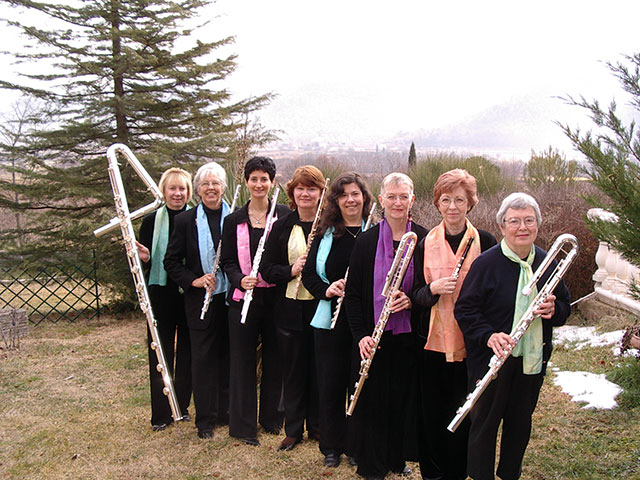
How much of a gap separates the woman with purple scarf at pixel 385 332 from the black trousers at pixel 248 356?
937mm

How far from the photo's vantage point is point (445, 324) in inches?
124

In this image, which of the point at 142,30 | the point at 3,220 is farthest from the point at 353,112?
the point at 142,30

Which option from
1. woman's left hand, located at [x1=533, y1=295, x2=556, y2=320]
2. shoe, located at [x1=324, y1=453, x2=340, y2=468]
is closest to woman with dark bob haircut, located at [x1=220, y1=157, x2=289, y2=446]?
shoe, located at [x1=324, y1=453, x2=340, y2=468]

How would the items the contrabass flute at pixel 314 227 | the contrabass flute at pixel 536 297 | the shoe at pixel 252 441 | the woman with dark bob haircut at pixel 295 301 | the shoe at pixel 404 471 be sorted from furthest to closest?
the shoe at pixel 252 441
the woman with dark bob haircut at pixel 295 301
the contrabass flute at pixel 314 227
the shoe at pixel 404 471
the contrabass flute at pixel 536 297

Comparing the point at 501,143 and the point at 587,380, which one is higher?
the point at 501,143

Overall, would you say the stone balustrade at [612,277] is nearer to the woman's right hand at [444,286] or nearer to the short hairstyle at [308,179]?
the short hairstyle at [308,179]

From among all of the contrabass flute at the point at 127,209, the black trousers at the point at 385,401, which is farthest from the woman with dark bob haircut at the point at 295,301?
the contrabass flute at the point at 127,209

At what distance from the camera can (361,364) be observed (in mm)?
3393

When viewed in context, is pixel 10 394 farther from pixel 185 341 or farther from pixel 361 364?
pixel 361 364

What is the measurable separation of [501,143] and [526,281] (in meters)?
108

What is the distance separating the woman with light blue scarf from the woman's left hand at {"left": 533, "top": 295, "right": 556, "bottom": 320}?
229 cm

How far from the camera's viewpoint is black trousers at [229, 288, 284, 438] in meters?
4.12

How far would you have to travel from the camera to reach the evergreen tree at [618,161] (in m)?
2.84

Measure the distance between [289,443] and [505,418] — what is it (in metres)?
1.71
